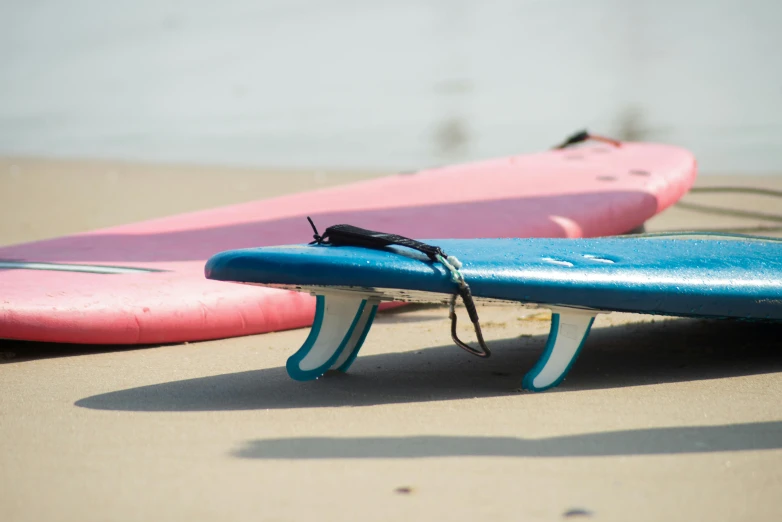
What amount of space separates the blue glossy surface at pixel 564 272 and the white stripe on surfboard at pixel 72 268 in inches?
38.2

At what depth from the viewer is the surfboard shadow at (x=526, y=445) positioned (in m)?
1.62

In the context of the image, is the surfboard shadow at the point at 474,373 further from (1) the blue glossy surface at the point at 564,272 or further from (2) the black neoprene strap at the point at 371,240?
(2) the black neoprene strap at the point at 371,240

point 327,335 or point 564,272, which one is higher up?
point 564,272

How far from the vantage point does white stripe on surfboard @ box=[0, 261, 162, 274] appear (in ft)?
9.27

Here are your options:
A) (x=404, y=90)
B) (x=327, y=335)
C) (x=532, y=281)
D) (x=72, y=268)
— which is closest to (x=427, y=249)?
(x=532, y=281)

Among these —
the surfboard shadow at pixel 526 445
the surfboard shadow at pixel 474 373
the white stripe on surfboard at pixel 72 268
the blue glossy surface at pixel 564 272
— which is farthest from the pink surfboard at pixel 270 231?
the surfboard shadow at pixel 526 445

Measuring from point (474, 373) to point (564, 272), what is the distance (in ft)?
1.23

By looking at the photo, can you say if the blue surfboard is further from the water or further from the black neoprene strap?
the water

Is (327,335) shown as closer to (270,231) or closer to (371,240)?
(371,240)

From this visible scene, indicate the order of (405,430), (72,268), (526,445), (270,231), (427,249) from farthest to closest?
(270,231) < (72,268) < (427,249) < (405,430) < (526,445)

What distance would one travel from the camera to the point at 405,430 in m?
1.77

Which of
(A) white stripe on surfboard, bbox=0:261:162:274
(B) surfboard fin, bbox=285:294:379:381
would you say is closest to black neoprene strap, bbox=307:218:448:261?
(B) surfboard fin, bbox=285:294:379:381

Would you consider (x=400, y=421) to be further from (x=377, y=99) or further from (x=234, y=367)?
(x=377, y=99)

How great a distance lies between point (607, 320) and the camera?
115 inches
